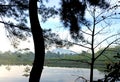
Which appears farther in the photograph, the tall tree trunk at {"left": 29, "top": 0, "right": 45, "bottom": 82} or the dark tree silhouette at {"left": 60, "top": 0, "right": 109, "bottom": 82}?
the dark tree silhouette at {"left": 60, "top": 0, "right": 109, "bottom": 82}

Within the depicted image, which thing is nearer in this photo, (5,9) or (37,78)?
(37,78)

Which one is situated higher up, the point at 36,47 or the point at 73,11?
Result: the point at 73,11

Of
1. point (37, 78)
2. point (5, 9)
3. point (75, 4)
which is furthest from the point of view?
point (5, 9)

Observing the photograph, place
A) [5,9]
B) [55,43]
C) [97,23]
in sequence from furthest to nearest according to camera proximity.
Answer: [97,23] → [55,43] → [5,9]

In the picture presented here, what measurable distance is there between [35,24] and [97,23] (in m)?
4.36

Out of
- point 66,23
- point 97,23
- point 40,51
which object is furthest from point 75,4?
point 97,23

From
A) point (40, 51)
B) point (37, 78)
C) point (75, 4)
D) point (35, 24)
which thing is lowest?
point (37, 78)

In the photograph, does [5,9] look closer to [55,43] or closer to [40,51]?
[55,43]

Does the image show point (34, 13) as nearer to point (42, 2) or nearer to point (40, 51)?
point (40, 51)

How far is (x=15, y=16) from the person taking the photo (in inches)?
325

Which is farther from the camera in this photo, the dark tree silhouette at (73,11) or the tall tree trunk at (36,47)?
the dark tree silhouette at (73,11)

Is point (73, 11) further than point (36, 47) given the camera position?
Yes

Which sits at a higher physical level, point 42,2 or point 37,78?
point 42,2

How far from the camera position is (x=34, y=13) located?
597 centimetres
